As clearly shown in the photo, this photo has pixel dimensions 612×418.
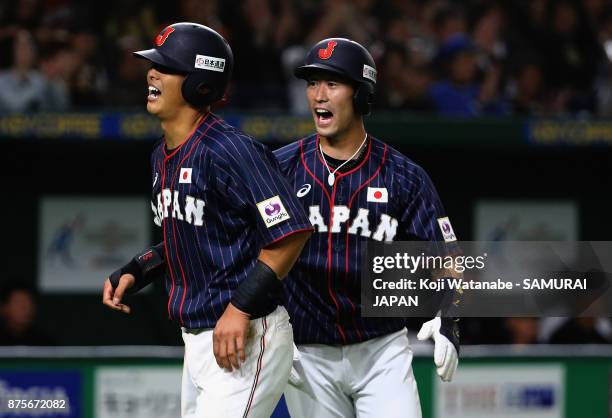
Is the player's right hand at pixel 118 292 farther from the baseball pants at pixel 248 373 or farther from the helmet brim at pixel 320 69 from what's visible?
the helmet brim at pixel 320 69

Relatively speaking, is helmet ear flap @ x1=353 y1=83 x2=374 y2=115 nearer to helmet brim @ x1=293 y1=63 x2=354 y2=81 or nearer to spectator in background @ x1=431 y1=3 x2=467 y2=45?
helmet brim @ x1=293 y1=63 x2=354 y2=81

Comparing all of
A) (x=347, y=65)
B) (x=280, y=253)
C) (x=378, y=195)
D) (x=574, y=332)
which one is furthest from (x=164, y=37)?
(x=574, y=332)

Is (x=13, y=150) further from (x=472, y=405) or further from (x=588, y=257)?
(x=588, y=257)

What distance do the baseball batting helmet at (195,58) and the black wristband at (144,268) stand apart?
0.68m

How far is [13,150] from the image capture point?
27.4ft

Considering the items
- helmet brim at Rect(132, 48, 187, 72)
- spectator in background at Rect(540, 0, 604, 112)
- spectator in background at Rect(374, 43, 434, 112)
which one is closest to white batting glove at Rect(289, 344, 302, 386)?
helmet brim at Rect(132, 48, 187, 72)

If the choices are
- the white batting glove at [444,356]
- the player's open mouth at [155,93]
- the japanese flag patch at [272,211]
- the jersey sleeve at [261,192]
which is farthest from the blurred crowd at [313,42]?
the japanese flag patch at [272,211]

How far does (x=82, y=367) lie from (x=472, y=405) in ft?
7.12

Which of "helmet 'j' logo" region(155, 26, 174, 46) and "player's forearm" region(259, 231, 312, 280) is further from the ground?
"helmet 'j' logo" region(155, 26, 174, 46)

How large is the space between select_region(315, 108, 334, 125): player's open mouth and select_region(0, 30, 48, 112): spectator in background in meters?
3.82

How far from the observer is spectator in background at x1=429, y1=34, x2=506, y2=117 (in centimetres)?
856

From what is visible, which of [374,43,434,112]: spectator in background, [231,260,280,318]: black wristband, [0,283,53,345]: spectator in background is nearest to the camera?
[231,260,280,318]: black wristband

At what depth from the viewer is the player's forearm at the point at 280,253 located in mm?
3369

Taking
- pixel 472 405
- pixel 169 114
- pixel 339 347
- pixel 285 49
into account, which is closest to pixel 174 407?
pixel 472 405
